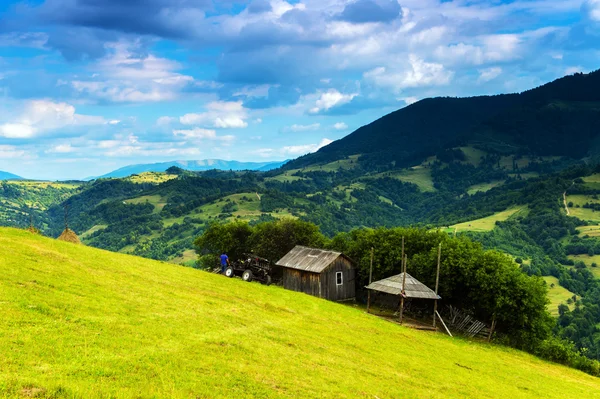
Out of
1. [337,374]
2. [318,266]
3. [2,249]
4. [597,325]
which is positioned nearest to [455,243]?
[318,266]

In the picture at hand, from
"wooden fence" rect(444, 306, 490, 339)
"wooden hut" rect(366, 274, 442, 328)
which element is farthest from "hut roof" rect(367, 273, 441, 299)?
"wooden fence" rect(444, 306, 490, 339)

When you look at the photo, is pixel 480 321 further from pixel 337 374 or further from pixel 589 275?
pixel 589 275

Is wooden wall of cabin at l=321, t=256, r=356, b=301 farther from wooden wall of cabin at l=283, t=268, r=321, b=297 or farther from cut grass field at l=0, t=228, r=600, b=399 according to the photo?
cut grass field at l=0, t=228, r=600, b=399

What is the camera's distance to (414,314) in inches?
2010

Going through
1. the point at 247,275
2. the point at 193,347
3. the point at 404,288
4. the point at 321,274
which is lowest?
the point at 321,274

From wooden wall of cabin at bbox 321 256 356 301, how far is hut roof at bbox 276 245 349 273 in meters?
0.89

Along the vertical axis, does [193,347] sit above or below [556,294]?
above

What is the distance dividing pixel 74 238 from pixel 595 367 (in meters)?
65.1

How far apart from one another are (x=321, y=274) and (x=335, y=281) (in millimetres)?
3089

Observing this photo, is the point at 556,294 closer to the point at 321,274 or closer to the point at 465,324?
the point at 465,324

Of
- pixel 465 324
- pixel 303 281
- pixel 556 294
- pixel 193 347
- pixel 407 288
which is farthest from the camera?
pixel 556 294

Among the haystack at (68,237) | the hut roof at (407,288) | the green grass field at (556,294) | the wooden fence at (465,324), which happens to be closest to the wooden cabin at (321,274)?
the hut roof at (407,288)

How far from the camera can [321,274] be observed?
5303 cm

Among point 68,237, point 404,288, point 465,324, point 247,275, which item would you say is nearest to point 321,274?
point 247,275
